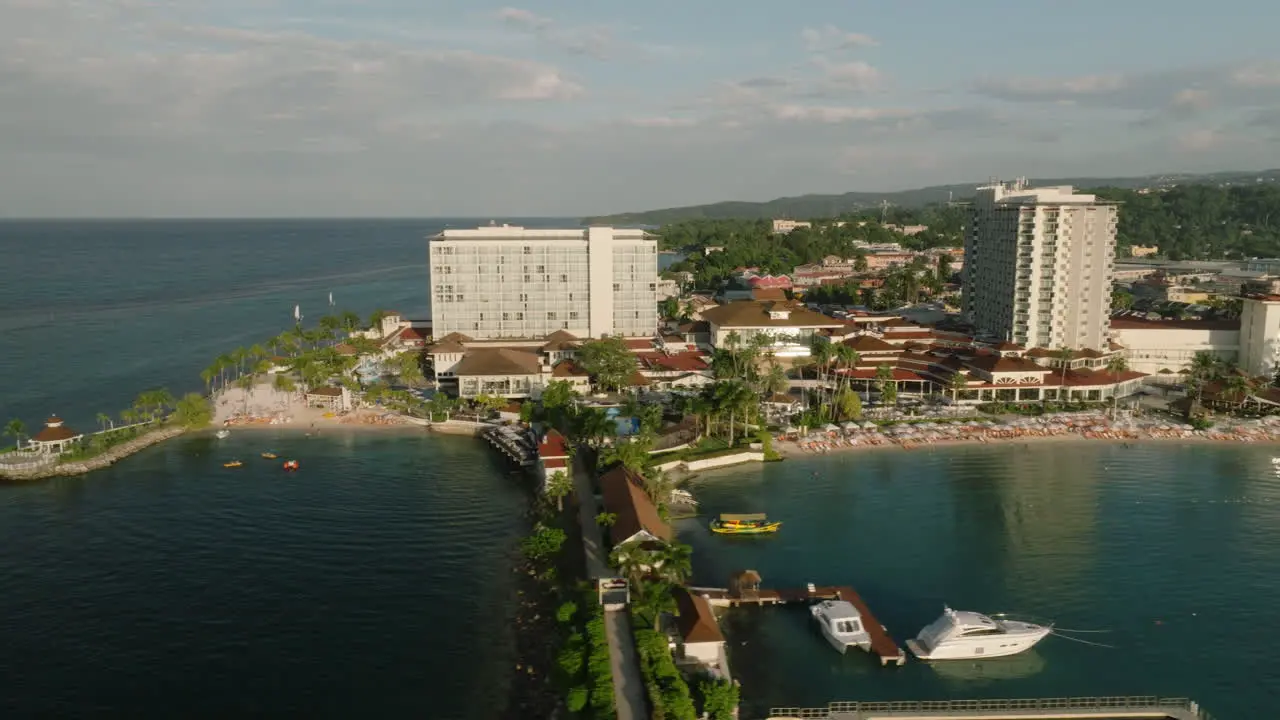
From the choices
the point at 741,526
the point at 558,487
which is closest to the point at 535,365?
the point at 558,487

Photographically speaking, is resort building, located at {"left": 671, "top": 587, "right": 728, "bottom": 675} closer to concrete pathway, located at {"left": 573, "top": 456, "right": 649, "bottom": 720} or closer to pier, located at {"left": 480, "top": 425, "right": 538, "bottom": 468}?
concrete pathway, located at {"left": 573, "top": 456, "right": 649, "bottom": 720}

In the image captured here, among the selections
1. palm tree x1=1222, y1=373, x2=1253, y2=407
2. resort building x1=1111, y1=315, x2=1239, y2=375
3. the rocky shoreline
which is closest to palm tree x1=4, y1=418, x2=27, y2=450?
the rocky shoreline

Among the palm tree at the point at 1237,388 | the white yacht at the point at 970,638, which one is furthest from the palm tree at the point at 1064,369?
the white yacht at the point at 970,638

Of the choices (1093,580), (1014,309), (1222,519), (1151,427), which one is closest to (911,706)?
(1093,580)

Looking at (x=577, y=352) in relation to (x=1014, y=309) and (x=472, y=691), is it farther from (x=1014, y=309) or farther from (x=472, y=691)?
(x=472, y=691)

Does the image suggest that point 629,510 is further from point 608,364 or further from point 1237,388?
point 1237,388

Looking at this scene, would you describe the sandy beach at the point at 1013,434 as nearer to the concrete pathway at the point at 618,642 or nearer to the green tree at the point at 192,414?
the concrete pathway at the point at 618,642
